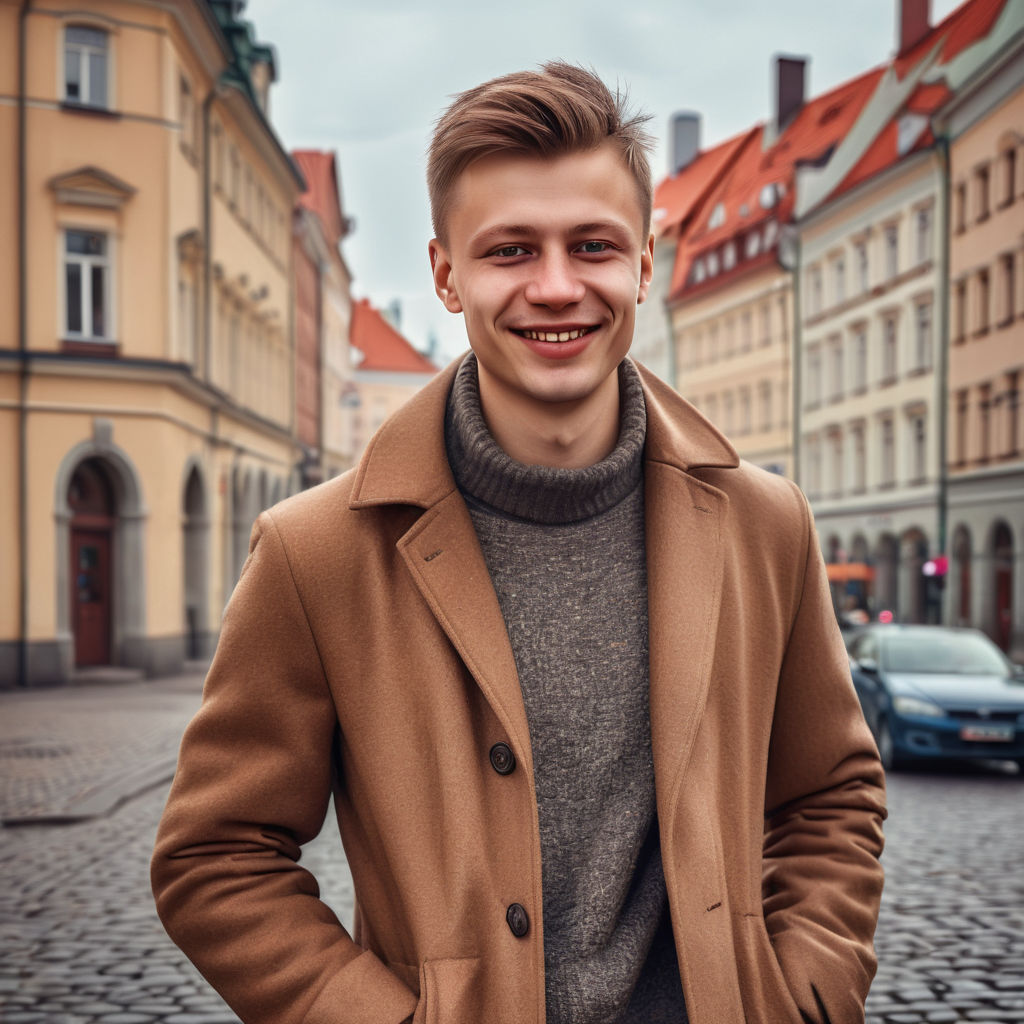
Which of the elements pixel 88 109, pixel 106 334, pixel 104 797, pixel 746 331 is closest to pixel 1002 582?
pixel 106 334

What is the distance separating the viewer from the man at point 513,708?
6.51 feet

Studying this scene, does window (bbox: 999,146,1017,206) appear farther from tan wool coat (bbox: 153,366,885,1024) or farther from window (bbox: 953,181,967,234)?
tan wool coat (bbox: 153,366,885,1024)

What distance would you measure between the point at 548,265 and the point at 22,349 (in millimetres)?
21879

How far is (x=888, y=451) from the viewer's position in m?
41.9

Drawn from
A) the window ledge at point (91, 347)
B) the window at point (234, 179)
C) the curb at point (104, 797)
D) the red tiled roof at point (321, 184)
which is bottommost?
the curb at point (104, 797)

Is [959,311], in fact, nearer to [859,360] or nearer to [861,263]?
[861,263]

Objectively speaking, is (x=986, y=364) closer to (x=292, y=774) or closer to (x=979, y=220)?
(x=979, y=220)

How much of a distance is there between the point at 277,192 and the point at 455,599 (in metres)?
35.6

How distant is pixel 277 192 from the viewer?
36188mm

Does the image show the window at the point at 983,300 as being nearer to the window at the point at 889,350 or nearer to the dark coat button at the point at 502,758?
the window at the point at 889,350

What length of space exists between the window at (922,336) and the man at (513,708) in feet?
126

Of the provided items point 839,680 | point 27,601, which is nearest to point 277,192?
point 27,601

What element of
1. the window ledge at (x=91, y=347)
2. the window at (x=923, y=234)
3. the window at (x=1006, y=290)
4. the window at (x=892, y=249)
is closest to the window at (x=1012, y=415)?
the window at (x=1006, y=290)

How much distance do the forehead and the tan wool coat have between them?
1.30 ft
